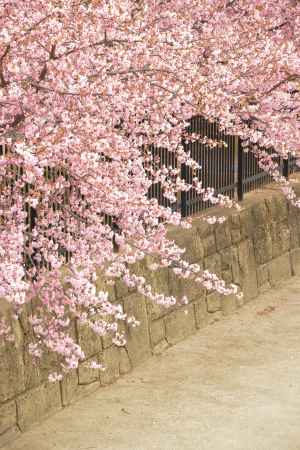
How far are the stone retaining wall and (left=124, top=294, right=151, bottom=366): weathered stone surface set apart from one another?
10mm

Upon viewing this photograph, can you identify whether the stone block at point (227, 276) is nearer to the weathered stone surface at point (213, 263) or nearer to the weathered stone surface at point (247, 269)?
the weathered stone surface at point (213, 263)

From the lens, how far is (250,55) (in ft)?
41.5

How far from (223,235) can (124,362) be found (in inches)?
116

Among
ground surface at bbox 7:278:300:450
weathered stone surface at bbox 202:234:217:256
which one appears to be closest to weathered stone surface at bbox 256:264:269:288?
weathered stone surface at bbox 202:234:217:256

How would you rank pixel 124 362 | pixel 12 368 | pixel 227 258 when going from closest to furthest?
pixel 12 368, pixel 124 362, pixel 227 258

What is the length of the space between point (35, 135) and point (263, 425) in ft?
12.1

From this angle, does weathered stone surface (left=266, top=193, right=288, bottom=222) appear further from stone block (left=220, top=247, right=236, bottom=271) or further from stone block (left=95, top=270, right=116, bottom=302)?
stone block (left=95, top=270, right=116, bottom=302)

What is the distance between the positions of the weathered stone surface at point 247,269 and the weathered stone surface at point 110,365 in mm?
3465

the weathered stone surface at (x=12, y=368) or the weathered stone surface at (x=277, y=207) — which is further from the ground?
the weathered stone surface at (x=277, y=207)

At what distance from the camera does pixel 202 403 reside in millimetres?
10492

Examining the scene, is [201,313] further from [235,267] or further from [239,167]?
[239,167]

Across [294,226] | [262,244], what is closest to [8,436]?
[262,244]

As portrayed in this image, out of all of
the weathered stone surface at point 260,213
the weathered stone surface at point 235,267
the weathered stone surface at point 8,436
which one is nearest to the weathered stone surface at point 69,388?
the weathered stone surface at point 8,436

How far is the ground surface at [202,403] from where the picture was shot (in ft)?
31.2
